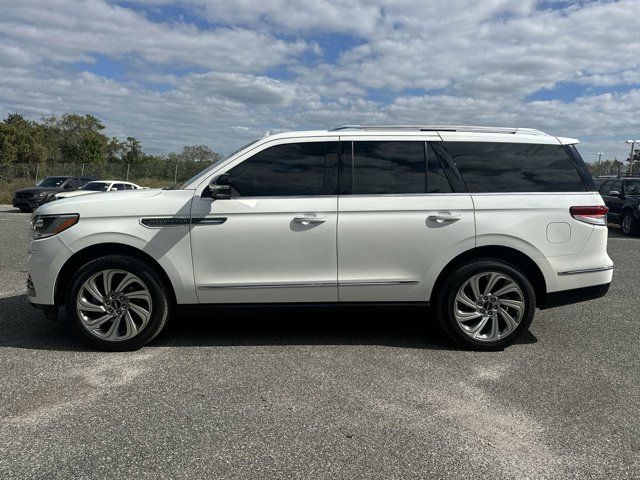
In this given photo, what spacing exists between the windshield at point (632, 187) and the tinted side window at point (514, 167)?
13.4 meters

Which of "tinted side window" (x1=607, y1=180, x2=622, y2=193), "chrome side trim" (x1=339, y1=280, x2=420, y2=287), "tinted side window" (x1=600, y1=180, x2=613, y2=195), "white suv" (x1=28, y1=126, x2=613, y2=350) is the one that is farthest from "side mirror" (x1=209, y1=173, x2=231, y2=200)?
"tinted side window" (x1=600, y1=180, x2=613, y2=195)

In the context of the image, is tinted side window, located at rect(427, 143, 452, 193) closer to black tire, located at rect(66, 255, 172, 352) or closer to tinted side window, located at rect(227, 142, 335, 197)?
tinted side window, located at rect(227, 142, 335, 197)

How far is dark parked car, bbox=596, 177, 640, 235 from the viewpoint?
49.6ft

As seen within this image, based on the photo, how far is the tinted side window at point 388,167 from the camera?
180 inches

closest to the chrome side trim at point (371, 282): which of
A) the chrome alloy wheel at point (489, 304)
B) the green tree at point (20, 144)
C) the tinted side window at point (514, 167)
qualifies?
the chrome alloy wheel at point (489, 304)

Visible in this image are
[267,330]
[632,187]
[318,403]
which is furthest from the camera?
[632,187]

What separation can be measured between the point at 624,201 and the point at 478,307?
13727 millimetres

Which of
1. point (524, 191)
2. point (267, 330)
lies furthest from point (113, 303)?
point (524, 191)

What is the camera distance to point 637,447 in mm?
3033

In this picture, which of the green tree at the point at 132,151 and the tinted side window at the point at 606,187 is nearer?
the tinted side window at the point at 606,187

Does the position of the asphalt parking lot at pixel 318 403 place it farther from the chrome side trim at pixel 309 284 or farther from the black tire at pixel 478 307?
the chrome side trim at pixel 309 284

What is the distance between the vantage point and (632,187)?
1623 cm

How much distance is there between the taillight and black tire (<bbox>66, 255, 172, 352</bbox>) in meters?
3.64

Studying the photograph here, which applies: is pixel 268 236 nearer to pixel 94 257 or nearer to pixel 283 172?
pixel 283 172
